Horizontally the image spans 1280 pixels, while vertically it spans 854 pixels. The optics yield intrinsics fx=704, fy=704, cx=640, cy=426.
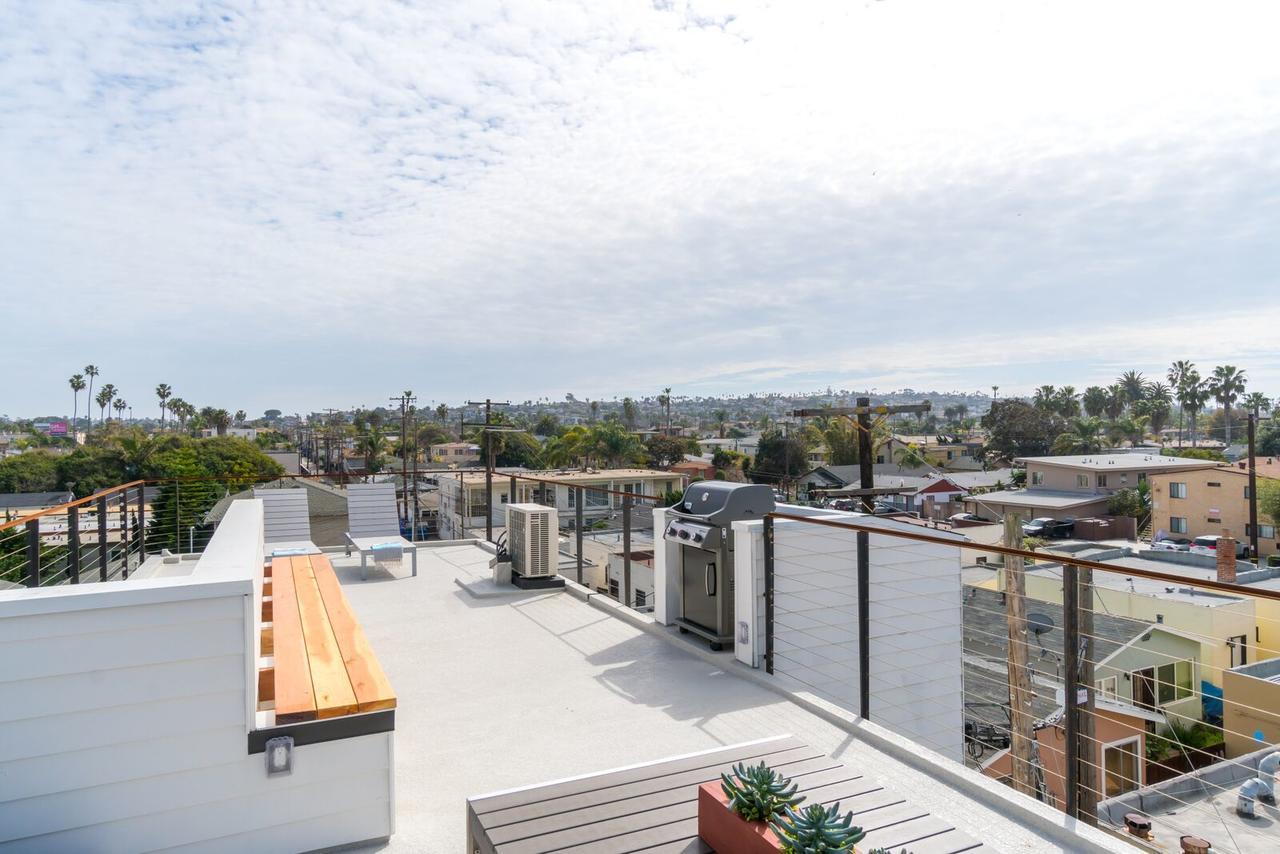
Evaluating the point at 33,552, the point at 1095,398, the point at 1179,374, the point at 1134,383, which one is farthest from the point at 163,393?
the point at 1134,383

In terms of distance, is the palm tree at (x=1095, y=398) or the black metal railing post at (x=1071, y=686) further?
the palm tree at (x=1095, y=398)

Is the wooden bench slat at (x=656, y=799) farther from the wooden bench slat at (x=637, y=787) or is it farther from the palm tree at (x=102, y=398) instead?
the palm tree at (x=102, y=398)

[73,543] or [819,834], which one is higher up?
[73,543]

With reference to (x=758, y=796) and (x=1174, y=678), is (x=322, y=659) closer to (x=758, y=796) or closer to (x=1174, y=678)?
(x=758, y=796)

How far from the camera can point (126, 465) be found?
42.5 meters

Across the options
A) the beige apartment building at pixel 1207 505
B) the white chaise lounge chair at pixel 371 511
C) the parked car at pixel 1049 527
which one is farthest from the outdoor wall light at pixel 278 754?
the parked car at pixel 1049 527

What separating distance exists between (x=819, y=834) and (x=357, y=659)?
6.96 feet

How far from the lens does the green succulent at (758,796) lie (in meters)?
1.83

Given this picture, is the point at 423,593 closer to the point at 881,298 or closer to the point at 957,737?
the point at 957,737

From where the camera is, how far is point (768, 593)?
4387 millimetres

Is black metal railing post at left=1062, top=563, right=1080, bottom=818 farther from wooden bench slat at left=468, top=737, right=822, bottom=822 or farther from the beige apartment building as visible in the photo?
the beige apartment building

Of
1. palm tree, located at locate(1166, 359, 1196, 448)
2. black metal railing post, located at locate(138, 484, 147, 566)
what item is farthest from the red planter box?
palm tree, located at locate(1166, 359, 1196, 448)

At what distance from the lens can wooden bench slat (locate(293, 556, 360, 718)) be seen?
2.49m

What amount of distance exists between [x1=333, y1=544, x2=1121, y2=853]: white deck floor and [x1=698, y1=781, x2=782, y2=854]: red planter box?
1065 millimetres
